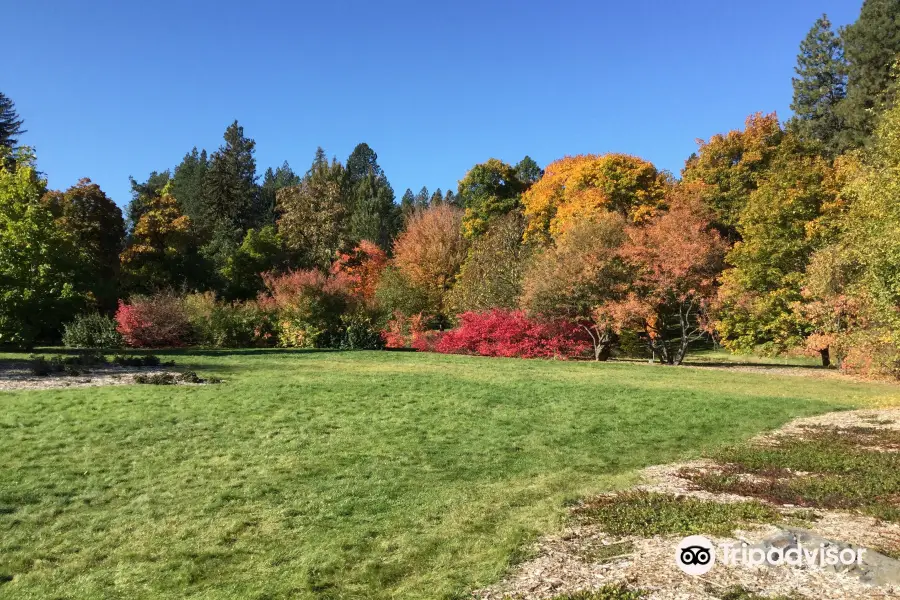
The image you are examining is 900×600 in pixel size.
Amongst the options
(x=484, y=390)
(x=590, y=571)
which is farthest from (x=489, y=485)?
(x=484, y=390)

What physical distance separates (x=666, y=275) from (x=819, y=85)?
27998mm

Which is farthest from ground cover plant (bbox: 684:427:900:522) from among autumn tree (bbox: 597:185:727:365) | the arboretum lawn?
autumn tree (bbox: 597:185:727:365)

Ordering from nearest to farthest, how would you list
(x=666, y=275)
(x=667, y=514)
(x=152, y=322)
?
(x=667, y=514) → (x=666, y=275) → (x=152, y=322)

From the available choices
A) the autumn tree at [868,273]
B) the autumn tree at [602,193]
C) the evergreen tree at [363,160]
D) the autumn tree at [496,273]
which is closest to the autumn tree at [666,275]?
the autumn tree at [868,273]

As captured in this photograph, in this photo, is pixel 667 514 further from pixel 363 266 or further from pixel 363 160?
pixel 363 160

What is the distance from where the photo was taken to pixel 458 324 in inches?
1195

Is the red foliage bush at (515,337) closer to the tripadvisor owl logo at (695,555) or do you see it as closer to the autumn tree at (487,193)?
the autumn tree at (487,193)

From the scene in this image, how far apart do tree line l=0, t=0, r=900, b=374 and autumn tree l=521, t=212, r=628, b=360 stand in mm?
83

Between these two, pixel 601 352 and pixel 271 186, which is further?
pixel 271 186

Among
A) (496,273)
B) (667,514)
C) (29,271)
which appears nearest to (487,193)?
(496,273)

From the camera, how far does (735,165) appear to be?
100 ft

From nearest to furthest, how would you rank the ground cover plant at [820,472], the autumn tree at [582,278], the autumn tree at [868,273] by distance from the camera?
the ground cover plant at [820,472] → the autumn tree at [868,273] → the autumn tree at [582,278]

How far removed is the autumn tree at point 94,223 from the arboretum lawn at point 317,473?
78.5 feet

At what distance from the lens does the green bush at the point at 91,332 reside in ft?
75.0
